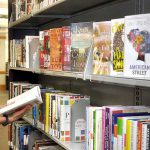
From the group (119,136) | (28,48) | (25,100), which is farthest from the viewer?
(28,48)

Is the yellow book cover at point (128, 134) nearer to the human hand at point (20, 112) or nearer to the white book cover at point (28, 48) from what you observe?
the human hand at point (20, 112)

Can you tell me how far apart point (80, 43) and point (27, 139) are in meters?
1.47

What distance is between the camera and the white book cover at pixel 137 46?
1.27 metres

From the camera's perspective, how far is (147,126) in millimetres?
1280

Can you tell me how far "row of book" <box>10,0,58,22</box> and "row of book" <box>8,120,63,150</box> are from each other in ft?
3.49

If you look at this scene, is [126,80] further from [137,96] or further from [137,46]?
[137,96]

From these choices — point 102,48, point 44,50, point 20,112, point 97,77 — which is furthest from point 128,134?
point 44,50

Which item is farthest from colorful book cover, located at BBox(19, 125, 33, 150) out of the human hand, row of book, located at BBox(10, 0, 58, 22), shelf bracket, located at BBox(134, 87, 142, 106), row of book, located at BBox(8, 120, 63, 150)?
shelf bracket, located at BBox(134, 87, 142, 106)

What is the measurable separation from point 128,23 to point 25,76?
2507 millimetres

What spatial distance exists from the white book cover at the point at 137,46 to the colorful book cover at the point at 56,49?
2.85ft

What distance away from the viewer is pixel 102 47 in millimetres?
1621

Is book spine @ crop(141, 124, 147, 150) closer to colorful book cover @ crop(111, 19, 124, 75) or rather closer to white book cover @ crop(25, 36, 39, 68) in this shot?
colorful book cover @ crop(111, 19, 124, 75)

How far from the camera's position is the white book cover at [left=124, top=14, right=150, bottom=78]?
1.27m

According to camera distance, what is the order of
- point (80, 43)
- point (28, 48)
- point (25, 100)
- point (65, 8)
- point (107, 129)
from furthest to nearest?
1. point (28, 48)
2. point (65, 8)
3. point (25, 100)
4. point (80, 43)
5. point (107, 129)
